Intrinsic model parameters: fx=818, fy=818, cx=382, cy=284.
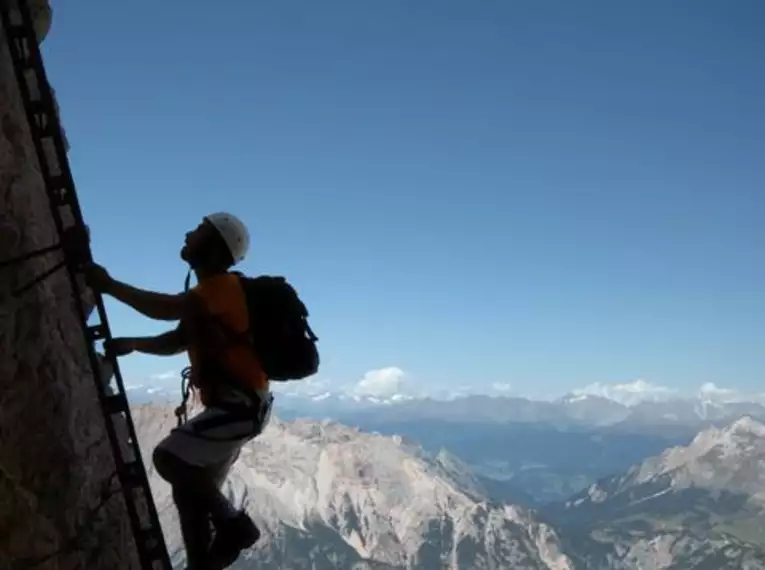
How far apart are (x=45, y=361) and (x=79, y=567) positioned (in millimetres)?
2439

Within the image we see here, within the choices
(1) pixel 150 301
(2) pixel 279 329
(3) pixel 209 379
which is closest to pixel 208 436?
(3) pixel 209 379

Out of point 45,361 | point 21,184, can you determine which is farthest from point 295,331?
point 21,184

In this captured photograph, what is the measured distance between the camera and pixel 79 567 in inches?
372

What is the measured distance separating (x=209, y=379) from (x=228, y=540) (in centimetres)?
184

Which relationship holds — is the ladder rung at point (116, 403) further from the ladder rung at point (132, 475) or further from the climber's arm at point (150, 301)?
the climber's arm at point (150, 301)

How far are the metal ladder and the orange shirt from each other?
1.08m

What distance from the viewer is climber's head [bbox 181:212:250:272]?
9078 mm

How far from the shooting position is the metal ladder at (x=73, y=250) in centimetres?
873

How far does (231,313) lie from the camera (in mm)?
8594

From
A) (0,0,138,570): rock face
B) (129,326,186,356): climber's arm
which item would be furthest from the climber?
(0,0,138,570): rock face

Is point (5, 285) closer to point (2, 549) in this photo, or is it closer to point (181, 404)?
point (181, 404)

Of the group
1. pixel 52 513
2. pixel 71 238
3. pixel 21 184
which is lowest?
pixel 52 513

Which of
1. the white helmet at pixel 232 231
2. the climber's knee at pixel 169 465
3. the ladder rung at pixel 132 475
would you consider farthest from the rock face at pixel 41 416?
the white helmet at pixel 232 231

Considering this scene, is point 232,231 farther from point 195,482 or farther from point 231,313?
point 195,482
